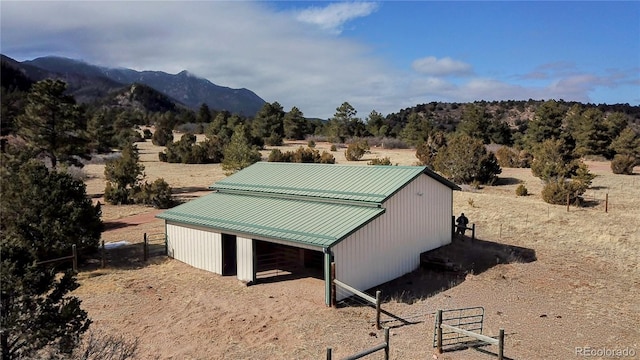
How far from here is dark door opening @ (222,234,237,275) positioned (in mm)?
16047

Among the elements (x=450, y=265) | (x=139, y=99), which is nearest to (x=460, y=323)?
(x=450, y=265)

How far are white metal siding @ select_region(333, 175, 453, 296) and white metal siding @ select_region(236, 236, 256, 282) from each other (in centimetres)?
315

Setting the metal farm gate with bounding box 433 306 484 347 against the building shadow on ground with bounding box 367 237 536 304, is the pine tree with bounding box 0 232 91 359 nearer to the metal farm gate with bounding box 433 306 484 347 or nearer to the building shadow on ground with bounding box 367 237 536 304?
the metal farm gate with bounding box 433 306 484 347

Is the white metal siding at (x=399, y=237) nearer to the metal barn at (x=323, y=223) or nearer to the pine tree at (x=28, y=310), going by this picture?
the metal barn at (x=323, y=223)

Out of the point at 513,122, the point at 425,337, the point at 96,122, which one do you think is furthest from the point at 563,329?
the point at 513,122

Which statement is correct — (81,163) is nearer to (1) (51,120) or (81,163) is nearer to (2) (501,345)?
(1) (51,120)

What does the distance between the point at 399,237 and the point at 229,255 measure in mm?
5973

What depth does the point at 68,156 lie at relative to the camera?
32.0m

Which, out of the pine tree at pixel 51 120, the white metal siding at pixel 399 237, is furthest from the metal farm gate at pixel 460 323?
the pine tree at pixel 51 120

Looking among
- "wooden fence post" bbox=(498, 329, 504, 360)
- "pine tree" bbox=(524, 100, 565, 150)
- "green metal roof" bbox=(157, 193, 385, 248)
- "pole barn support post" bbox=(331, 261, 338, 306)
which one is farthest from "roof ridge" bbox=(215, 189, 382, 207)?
"pine tree" bbox=(524, 100, 565, 150)

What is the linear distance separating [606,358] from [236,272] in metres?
10.8

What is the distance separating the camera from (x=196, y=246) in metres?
16.9

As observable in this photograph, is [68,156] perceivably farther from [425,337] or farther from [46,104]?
[425,337]

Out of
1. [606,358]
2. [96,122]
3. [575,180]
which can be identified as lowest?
[606,358]
